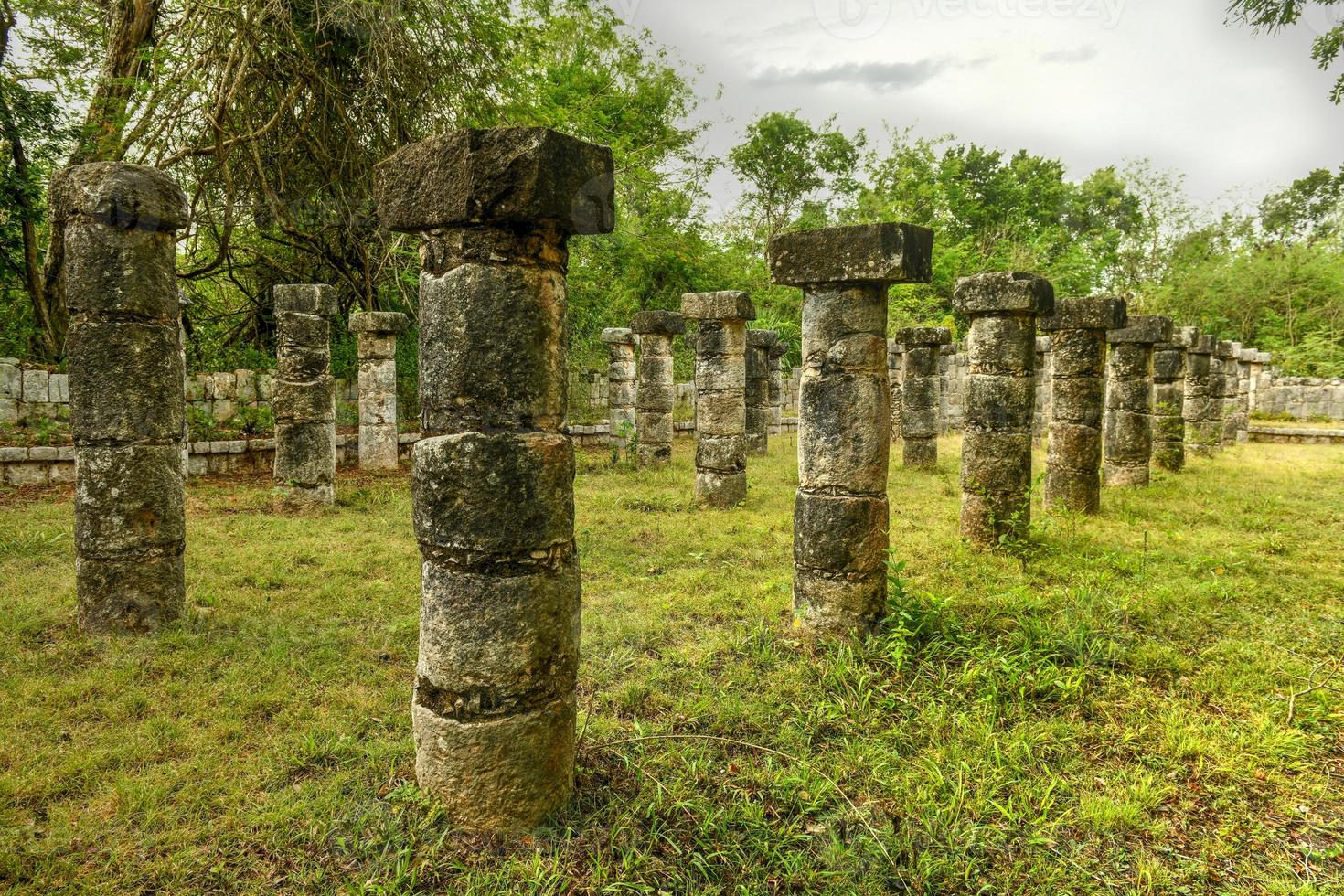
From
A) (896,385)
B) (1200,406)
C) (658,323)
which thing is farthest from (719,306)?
(1200,406)

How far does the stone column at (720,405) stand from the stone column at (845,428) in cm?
537

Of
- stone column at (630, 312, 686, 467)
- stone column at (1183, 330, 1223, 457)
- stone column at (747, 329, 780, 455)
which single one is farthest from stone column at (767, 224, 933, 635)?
stone column at (1183, 330, 1223, 457)

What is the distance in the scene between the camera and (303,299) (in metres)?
9.89

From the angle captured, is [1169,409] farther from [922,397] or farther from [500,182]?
[500,182]

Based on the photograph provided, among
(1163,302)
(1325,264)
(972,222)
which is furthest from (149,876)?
(972,222)

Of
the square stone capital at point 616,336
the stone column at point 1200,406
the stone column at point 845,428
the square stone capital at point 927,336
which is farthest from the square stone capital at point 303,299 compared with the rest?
the stone column at point 1200,406

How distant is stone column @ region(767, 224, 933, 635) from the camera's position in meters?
5.29

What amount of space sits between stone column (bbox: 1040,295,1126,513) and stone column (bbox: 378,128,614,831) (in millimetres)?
7956

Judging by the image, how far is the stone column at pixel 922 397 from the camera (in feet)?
48.1

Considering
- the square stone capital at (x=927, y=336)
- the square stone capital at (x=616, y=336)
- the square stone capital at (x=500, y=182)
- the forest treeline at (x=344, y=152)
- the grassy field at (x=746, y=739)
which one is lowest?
the grassy field at (x=746, y=739)

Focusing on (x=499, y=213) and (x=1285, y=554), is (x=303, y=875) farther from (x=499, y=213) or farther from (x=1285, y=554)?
(x=1285, y=554)

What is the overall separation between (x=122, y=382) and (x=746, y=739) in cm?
496

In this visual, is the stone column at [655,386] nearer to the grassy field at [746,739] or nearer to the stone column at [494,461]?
the grassy field at [746,739]

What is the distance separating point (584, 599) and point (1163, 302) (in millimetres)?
32327
